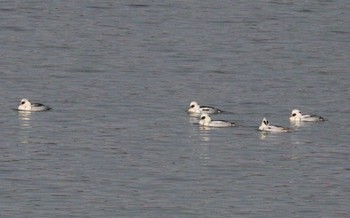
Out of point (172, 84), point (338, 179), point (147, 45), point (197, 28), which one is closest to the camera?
point (338, 179)

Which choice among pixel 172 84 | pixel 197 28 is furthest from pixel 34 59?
pixel 197 28

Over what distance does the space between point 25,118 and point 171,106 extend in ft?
19.9

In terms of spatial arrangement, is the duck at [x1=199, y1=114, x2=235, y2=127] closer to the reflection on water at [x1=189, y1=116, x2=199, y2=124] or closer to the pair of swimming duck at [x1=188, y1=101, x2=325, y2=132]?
the pair of swimming duck at [x1=188, y1=101, x2=325, y2=132]

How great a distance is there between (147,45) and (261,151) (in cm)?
2660

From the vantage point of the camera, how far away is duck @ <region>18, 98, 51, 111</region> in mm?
64938

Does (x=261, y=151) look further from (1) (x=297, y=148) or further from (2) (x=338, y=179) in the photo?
(2) (x=338, y=179)

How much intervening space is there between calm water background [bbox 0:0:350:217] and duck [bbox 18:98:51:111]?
1.06 ft

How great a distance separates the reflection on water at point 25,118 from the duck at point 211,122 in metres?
6.26

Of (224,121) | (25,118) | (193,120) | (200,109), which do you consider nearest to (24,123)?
(25,118)

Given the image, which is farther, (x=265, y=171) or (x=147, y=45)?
(x=147, y=45)

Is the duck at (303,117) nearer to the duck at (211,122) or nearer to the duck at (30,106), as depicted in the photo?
the duck at (211,122)

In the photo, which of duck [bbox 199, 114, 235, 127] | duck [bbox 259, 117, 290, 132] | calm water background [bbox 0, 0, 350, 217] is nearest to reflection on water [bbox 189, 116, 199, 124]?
calm water background [bbox 0, 0, 350, 217]

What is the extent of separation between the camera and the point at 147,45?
3297 inches

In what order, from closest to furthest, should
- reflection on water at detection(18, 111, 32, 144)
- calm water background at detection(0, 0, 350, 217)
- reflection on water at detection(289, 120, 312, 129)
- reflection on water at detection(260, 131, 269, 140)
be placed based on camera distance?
calm water background at detection(0, 0, 350, 217) → reflection on water at detection(18, 111, 32, 144) → reflection on water at detection(260, 131, 269, 140) → reflection on water at detection(289, 120, 312, 129)
